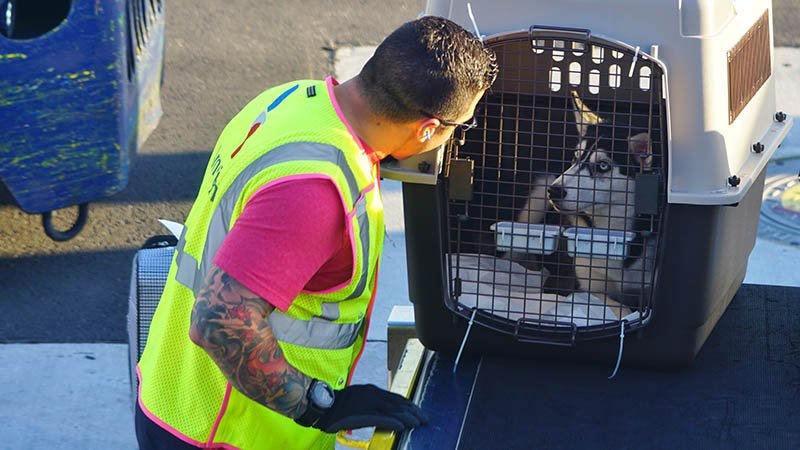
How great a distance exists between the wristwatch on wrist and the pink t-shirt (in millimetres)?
263

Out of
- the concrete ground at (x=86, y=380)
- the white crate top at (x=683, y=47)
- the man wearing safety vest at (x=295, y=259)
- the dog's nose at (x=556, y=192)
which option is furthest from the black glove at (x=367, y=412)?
the concrete ground at (x=86, y=380)

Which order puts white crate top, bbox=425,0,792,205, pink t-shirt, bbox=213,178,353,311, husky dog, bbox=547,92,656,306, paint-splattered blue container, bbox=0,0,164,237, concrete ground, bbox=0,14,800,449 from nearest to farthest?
Result: pink t-shirt, bbox=213,178,353,311, white crate top, bbox=425,0,792,205, husky dog, bbox=547,92,656,306, concrete ground, bbox=0,14,800,449, paint-splattered blue container, bbox=0,0,164,237

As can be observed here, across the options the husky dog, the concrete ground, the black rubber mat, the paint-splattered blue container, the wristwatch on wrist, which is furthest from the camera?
the paint-splattered blue container

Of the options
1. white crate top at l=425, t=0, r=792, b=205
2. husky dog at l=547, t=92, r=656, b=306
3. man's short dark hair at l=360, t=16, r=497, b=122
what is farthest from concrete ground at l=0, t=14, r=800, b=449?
man's short dark hair at l=360, t=16, r=497, b=122

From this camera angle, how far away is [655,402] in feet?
8.33

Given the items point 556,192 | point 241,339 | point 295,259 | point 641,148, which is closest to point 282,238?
point 295,259

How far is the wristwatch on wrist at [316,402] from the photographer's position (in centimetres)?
214

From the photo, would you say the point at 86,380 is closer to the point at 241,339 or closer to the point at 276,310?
the point at 276,310

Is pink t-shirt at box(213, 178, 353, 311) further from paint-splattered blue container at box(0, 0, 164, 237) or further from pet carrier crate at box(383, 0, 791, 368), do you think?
paint-splattered blue container at box(0, 0, 164, 237)

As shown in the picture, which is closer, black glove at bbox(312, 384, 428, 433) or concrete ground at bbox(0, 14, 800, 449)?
black glove at bbox(312, 384, 428, 433)

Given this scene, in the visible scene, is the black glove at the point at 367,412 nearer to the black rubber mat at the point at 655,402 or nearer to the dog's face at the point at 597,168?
the black rubber mat at the point at 655,402

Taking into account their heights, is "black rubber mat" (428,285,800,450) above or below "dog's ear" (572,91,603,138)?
below

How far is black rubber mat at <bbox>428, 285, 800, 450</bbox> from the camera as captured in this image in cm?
239

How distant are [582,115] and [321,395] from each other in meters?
0.91
